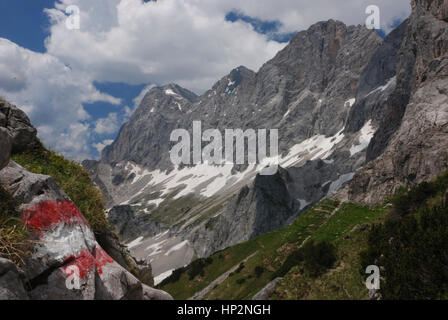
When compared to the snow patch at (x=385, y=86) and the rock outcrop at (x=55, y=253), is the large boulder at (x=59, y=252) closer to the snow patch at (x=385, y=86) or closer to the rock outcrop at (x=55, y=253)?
the rock outcrop at (x=55, y=253)

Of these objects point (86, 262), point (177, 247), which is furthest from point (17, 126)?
point (177, 247)

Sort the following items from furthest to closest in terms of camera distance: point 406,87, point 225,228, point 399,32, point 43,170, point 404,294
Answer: point 399,32, point 225,228, point 406,87, point 404,294, point 43,170

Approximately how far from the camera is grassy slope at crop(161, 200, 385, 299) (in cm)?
2560

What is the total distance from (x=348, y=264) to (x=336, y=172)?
126 meters

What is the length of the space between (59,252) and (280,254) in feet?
139

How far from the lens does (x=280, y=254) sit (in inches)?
1797

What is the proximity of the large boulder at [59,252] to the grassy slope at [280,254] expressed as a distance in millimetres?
17233

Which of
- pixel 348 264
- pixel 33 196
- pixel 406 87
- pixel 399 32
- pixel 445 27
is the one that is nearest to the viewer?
pixel 33 196

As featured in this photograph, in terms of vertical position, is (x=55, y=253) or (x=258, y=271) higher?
(x=55, y=253)

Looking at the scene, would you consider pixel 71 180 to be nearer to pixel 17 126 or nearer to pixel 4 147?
pixel 17 126

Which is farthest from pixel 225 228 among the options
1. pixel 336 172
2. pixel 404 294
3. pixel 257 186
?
pixel 404 294

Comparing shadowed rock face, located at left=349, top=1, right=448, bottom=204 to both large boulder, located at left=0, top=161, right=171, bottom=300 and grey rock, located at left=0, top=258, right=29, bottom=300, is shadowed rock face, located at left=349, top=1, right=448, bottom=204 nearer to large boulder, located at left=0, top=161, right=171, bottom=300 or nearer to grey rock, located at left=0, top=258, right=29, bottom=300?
large boulder, located at left=0, top=161, right=171, bottom=300

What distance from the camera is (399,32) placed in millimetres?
194125
